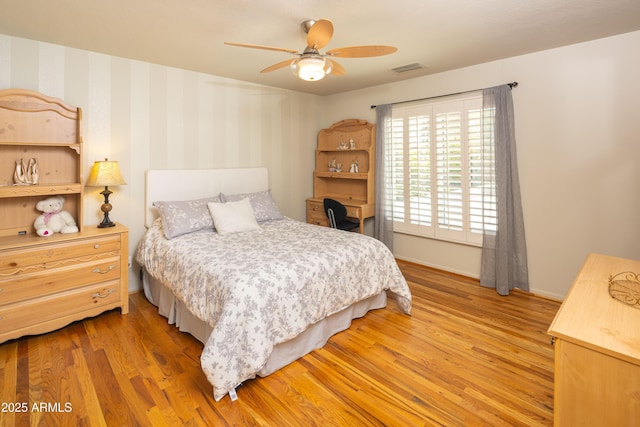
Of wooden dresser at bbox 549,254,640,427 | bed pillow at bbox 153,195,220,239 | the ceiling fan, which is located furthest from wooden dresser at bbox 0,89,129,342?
wooden dresser at bbox 549,254,640,427

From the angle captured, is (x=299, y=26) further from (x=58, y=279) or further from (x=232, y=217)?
(x=58, y=279)

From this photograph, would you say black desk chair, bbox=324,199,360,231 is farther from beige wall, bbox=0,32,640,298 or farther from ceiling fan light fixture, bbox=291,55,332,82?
ceiling fan light fixture, bbox=291,55,332,82

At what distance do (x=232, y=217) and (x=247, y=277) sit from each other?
139 centimetres

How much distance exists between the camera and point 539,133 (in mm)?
3318

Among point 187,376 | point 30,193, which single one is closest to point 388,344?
point 187,376

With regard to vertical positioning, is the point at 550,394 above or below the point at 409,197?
below

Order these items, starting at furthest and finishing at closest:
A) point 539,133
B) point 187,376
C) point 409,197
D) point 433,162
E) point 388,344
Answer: point 409,197 < point 433,162 < point 539,133 < point 388,344 < point 187,376

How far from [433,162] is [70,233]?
381 cm

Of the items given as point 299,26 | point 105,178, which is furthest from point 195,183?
point 299,26

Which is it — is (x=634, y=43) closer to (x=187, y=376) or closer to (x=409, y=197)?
(x=409, y=197)

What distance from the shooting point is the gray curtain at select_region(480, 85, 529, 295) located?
344 cm

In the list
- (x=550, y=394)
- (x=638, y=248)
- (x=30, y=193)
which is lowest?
(x=550, y=394)

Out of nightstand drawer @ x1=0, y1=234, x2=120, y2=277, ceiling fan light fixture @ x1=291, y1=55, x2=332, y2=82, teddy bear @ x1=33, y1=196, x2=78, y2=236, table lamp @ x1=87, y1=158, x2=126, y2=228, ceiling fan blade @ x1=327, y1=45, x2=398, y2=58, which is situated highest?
ceiling fan blade @ x1=327, y1=45, x2=398, y2=58

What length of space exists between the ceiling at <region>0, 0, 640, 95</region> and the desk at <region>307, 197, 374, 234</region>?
190 cm
